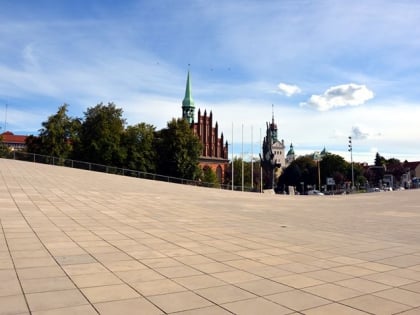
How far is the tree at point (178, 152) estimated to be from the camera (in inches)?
2133

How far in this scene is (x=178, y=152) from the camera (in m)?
54.5

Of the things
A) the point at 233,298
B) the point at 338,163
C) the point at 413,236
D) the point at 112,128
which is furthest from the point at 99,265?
the point at 338,163

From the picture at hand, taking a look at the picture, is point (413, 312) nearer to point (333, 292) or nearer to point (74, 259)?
point (333, 292)

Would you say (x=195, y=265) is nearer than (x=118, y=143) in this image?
Yes

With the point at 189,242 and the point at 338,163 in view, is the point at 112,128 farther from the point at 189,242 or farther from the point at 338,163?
the point at 338,163

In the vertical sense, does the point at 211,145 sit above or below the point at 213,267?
above

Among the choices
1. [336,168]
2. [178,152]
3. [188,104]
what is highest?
[188,104]

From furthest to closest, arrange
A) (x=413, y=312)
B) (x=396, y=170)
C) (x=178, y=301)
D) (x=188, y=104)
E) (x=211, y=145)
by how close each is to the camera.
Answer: (x=396, y=170) < (x=188, y=104) < (x=211, y=145) < (x=178, y=301) < (x=413, y=312)

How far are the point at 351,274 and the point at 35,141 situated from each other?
57.2 meters

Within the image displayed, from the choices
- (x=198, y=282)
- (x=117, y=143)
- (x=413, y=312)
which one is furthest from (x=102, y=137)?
(x=413, y=312)

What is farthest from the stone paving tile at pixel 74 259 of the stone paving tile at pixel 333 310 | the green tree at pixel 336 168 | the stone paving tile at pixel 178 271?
the green tree at pixel 336 168

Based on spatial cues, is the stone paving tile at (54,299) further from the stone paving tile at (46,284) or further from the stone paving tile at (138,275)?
the stone paving tile at (138,275)

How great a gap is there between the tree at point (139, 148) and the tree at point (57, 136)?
314 inches

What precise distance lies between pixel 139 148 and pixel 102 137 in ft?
18.4
